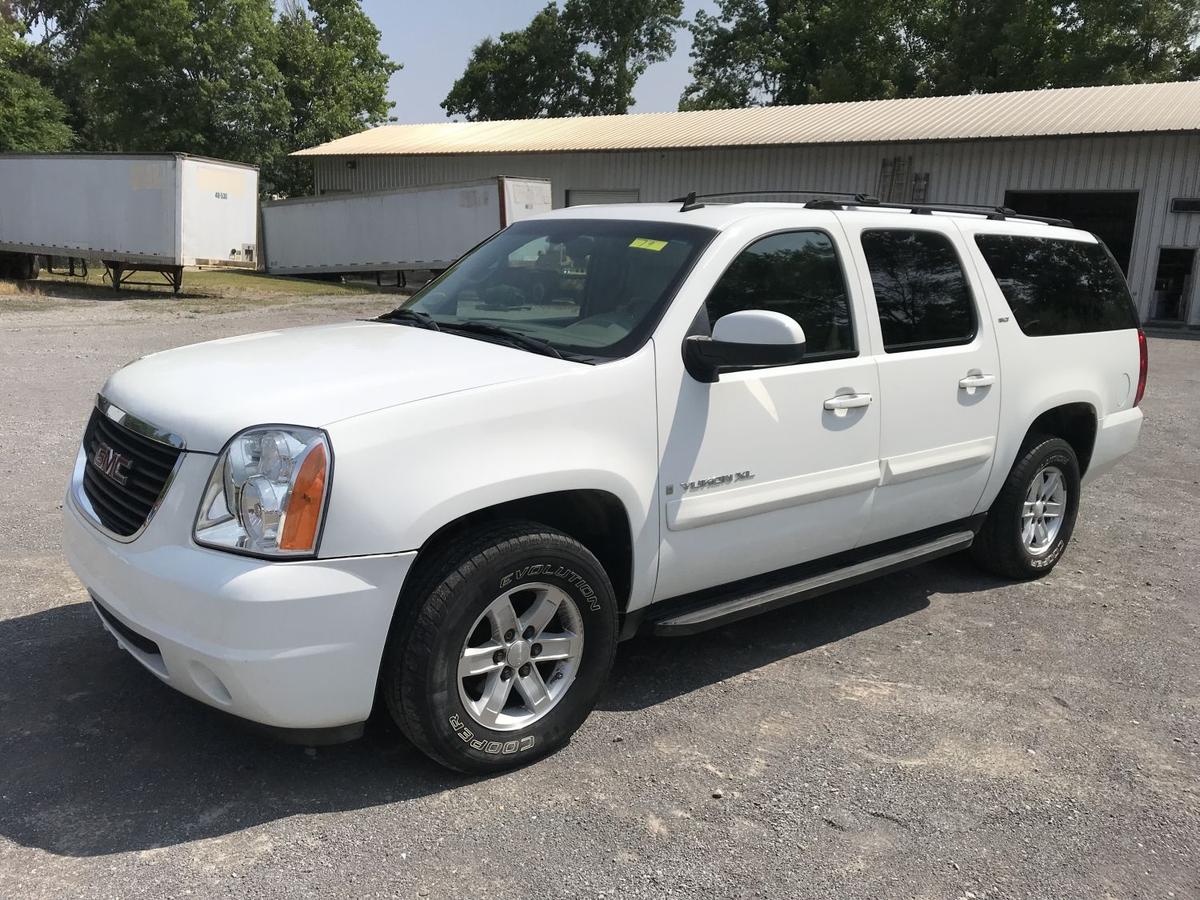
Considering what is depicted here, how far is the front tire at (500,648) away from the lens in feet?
9.90

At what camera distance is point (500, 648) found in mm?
3250

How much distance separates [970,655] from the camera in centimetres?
448

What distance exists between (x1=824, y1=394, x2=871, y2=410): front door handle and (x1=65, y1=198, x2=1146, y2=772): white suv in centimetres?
2

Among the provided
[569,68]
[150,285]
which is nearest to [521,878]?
[150,285]

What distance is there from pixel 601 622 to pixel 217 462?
135cm

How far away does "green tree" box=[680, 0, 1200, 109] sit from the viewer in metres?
40.7

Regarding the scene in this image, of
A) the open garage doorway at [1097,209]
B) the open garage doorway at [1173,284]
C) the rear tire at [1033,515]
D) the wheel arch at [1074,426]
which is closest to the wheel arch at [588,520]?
the rear tire at [1033,515]

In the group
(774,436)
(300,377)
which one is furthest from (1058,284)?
(300,377)

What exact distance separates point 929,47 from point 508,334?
51.0 meters

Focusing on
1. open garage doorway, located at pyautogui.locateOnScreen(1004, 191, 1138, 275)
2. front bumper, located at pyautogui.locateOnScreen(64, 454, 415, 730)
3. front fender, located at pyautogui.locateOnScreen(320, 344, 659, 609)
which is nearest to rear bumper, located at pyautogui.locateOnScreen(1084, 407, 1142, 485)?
front fender, located at pyautogui.locateOnScreen(320, 344, 659, 609)

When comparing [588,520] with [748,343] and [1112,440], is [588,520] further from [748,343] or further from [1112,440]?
[1112,440]

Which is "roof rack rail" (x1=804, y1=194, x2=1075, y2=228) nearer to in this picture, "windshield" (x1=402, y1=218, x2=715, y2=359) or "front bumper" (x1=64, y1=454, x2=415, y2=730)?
"windshield" (x1=402, y1=218, x2=715, y2=359)

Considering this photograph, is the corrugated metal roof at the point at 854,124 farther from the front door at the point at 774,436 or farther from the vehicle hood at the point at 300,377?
the vehicle hood at the point at 300,377

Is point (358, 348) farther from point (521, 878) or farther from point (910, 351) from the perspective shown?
point (910, 351)
